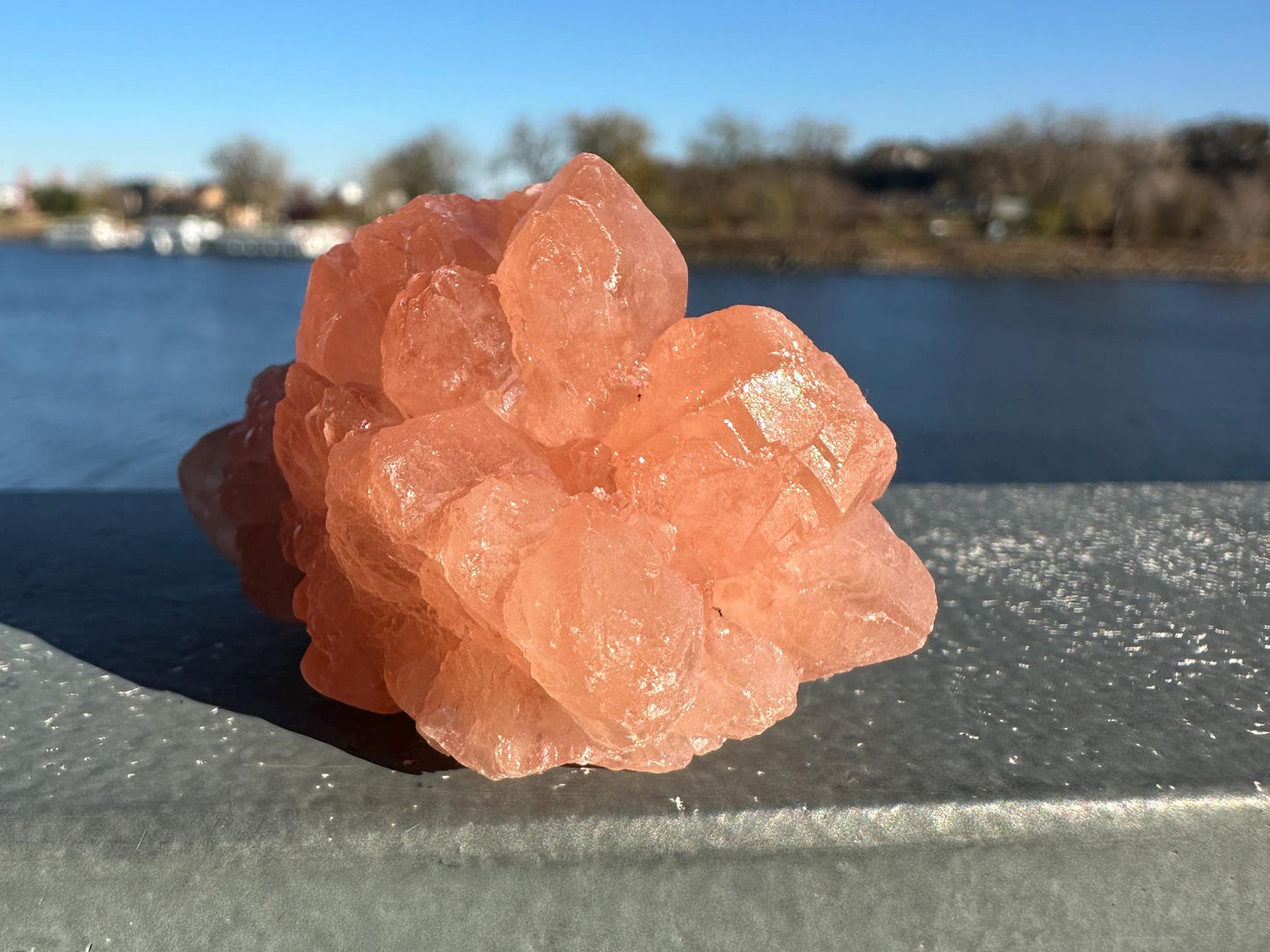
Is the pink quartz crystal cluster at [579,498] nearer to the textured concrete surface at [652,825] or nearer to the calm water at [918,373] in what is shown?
the textured concrete surface at [652,825]

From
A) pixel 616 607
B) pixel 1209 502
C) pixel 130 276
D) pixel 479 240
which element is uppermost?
pixel 479 240

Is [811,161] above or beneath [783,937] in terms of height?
beneath

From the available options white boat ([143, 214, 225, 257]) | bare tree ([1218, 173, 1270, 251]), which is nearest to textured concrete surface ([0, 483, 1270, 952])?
bare tree ([1218, 173, 1270, 251])

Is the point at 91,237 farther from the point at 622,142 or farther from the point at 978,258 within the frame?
the point at 978,258

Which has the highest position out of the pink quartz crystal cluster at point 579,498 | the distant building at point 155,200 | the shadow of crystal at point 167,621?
the pink quartz crystal cluster at point 579,498

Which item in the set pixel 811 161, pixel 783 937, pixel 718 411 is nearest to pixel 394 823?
pixel 783 937

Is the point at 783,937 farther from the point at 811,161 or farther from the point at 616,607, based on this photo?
the point at 811,161

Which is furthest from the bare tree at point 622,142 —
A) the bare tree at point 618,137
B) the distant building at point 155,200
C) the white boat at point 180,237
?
the distant building at point 155,200
